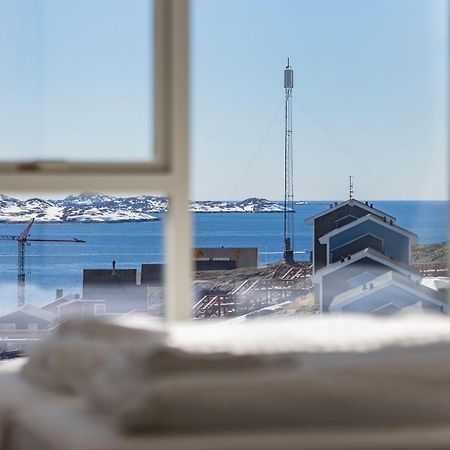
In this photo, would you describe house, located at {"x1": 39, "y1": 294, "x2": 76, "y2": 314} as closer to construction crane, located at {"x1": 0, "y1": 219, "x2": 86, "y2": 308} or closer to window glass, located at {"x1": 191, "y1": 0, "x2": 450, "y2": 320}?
construction crane, located at {"x1": 0, "y1": 219, "x2": 86, "y2": 308}

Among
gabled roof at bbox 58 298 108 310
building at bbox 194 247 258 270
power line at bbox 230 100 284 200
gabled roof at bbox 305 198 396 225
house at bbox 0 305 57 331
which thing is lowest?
house at bbox 0 305 57 331

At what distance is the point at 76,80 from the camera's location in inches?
101

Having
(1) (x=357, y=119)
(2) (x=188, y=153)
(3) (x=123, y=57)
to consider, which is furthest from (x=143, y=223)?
(1) (x=357, y=119)


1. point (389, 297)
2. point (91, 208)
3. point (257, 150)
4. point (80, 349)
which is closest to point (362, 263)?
point (389, 297)

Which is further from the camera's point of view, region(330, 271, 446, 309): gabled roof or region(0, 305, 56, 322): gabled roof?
region(330, 271, 446, 309): gabled roof

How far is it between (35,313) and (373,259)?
103 cm

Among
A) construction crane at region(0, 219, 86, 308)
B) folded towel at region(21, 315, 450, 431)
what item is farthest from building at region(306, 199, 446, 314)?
folded towel at region(21, 315, 450, 431)

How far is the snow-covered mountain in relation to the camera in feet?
8.23

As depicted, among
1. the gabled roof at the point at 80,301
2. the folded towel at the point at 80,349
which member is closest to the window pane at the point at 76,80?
the gabled roof at the point at 80,301

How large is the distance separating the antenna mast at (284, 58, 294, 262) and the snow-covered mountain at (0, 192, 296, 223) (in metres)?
0.19

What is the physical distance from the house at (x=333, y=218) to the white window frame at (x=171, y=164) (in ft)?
1.38

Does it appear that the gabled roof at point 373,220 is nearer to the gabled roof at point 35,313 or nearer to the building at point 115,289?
the building at point 115,289

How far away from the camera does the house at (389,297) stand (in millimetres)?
2750

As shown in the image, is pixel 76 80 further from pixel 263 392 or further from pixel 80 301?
pixel 263 392
